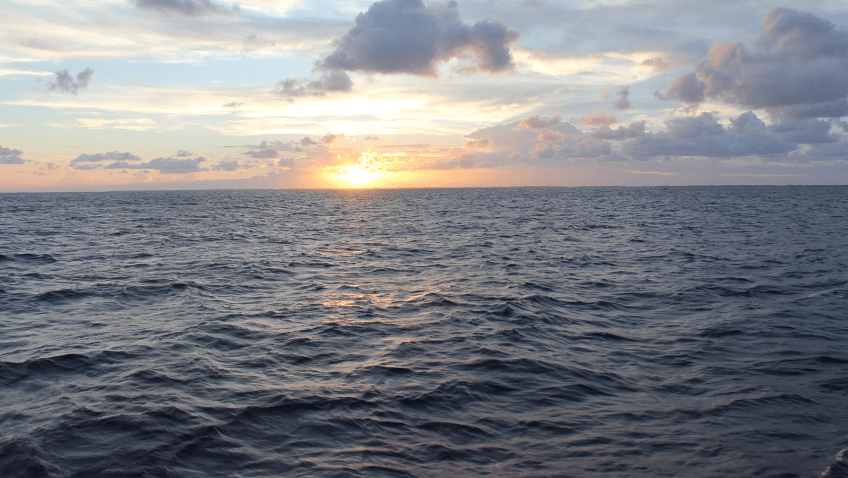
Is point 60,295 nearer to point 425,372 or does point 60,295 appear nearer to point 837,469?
point 425,372

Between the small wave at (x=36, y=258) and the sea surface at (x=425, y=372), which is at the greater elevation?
the small wave at (x=36, y=258)

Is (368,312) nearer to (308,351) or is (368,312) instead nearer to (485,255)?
(308,351)

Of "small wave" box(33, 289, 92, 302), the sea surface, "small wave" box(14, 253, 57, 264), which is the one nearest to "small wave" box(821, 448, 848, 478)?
the sea surface

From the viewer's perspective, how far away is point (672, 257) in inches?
1200

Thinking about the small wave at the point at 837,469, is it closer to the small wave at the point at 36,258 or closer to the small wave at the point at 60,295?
the small wave at the point at 60,295

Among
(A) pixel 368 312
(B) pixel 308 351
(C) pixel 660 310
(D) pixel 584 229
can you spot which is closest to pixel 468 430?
(B) pixel 308 351

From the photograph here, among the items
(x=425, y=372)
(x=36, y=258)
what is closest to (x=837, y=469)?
(x=425, y=372)

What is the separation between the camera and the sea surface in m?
8.19

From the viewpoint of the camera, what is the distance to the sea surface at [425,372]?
26.9 ft

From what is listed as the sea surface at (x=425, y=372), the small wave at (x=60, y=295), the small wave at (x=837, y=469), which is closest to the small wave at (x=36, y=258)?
the sea surface at (x=425, y=372)

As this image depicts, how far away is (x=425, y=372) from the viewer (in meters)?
12.0

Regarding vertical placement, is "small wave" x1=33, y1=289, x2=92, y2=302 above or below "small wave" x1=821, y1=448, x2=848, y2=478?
above

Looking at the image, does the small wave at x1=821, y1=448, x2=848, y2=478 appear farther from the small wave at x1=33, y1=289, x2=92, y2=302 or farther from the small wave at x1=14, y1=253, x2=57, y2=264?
the small wave at x1=14, y1=253, x2=57, y2=264

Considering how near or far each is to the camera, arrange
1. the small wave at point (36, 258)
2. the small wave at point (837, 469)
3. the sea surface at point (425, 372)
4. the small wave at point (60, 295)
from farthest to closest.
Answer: the small wave at point (36, 258), the small wave at point (60, 295), the sea surface at point (425, 372), the small wave at point (837, 469)
